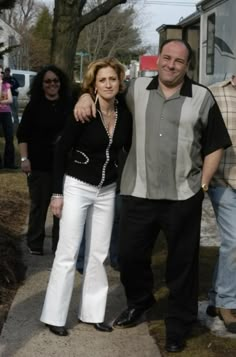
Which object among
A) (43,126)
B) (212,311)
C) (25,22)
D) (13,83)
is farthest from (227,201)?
(25,22)

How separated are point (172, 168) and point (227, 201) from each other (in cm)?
55

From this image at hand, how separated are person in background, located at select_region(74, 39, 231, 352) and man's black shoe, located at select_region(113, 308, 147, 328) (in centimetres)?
38

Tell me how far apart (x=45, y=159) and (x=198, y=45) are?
26.0 feet

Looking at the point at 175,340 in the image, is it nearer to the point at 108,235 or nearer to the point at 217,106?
the point at 108,235

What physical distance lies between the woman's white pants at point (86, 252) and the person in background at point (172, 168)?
0.48ft

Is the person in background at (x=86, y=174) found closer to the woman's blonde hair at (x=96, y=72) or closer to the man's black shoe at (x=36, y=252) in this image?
the woman's blonde hair at (x=96, y=72)

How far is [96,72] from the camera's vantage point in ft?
14.0

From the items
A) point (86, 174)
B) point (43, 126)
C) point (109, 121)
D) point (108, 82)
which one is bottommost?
point (86, 174)

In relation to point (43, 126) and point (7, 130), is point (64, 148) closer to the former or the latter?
point (43, 126)

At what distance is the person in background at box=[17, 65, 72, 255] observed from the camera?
6.02 meters

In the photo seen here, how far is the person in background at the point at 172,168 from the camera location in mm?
4117

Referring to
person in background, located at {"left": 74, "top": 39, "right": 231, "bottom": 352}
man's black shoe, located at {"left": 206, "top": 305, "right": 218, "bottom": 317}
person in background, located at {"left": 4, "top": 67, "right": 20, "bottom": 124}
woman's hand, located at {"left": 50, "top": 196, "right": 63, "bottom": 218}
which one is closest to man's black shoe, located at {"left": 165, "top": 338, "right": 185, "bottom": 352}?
person in background, located at {"left": 74, "top": 39, "right": 231, "bottom": 352}

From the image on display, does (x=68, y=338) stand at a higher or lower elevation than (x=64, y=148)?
lower

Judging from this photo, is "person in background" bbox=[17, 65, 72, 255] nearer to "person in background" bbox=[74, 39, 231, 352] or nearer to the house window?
"person in background" bbox=[74, 39, 231, 352]
